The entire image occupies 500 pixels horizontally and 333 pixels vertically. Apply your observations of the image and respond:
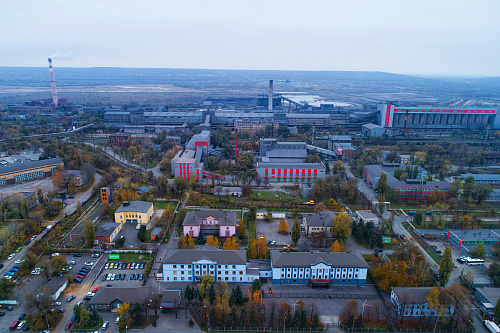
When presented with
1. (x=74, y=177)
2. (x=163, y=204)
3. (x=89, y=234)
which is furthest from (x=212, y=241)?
(x=74, y=177)

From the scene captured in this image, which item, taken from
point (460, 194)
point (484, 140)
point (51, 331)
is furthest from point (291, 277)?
point (484, 140)

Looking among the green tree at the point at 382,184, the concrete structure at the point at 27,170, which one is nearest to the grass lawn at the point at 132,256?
the concrete structure at the point at 27,170

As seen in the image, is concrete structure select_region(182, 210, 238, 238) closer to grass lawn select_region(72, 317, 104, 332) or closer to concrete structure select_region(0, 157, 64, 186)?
grass lawn select_region(72, 317, 104, 332)

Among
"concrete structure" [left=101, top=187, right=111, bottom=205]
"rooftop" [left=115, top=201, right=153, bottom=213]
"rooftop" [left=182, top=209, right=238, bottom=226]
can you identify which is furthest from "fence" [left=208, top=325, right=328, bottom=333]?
"concrete structure" [left=101, top=187, right=111, bottom=205]

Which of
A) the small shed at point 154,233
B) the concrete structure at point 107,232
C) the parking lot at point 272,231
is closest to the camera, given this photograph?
the concrete structure at point 107,232

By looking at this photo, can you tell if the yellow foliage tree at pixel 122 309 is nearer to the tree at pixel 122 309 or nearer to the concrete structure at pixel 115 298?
the tree at pixel 122 309

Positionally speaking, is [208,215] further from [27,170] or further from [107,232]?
[27,170]

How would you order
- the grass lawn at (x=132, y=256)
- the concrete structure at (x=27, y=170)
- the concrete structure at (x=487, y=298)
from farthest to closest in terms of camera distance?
the concrete structure at (x=27, y=170) → the grass lawn at (x=132, y=256) → the concrete structure at (x=487, y=298)

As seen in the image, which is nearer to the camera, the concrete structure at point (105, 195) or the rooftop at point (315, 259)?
the rooftop at point (315, 259)
